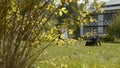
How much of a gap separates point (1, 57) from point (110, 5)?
6219cm

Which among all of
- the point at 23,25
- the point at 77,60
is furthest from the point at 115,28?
the point at 23,25

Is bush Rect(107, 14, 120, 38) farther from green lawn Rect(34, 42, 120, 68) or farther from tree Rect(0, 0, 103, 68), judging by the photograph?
tree Rect(0, 0, 103, 68)

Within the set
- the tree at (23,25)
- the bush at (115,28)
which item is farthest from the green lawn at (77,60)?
the bush at (115,28)

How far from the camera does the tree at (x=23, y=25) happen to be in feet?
13.1

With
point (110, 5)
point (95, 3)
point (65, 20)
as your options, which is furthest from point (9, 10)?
point (110, 5)

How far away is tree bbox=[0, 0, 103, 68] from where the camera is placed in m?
4.00

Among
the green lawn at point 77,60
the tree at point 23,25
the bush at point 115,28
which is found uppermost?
the tree at point 23,25

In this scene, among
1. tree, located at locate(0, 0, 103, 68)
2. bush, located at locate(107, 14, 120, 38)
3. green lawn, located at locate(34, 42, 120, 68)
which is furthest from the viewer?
bush, located at locate(107, 14, 120, 38)

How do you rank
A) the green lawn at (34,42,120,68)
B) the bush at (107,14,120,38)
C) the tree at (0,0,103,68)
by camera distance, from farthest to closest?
the bush at (107,14,120,38) < the green lawn at (34,42,120,68) < the tree at (0,0,103,68)

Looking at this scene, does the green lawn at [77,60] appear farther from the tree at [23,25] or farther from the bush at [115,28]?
the bush at [115,28]

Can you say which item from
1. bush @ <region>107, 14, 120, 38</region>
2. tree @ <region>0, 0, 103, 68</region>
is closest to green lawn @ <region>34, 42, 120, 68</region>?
tree @ <region>0, 0, 103, 68</region>

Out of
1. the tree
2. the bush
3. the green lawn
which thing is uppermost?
the tree

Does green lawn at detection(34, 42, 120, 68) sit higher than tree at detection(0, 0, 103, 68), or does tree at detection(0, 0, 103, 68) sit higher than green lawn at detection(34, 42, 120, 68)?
tree at detection(0, 0, 103, 68)

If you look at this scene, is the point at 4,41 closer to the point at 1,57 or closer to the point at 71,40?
the point at 1,57
